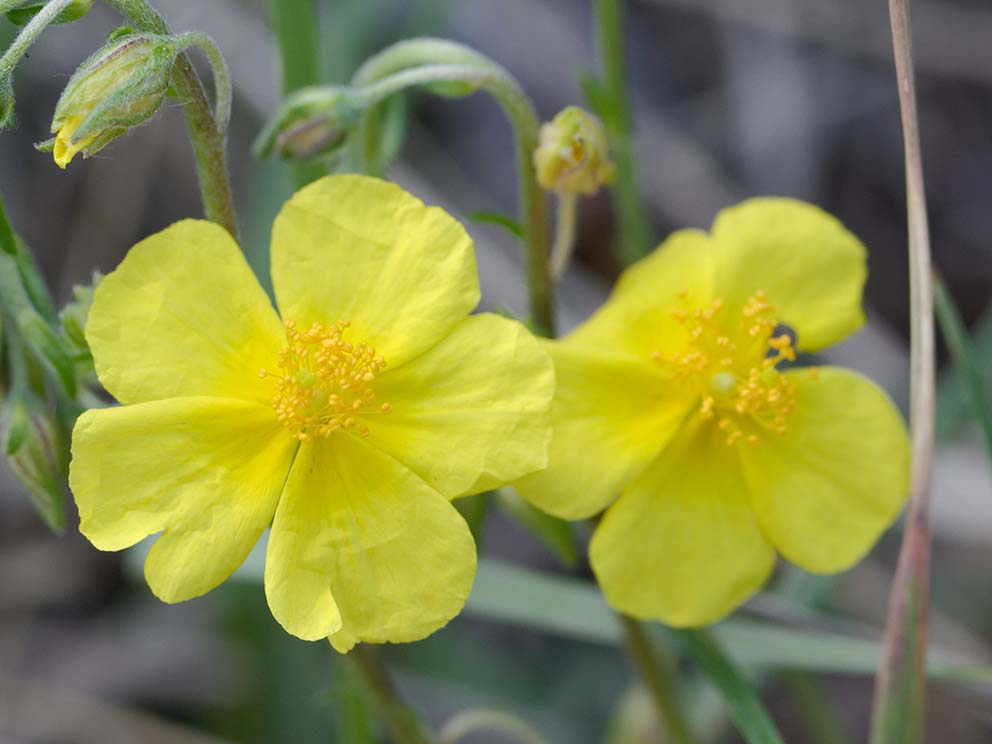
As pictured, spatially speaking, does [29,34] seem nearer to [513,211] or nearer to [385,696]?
[385,696]

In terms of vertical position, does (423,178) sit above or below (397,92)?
below

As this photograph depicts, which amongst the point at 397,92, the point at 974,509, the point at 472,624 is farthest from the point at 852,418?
the point at 472,624

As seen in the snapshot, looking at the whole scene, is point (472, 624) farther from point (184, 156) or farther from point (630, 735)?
point (184, 156)

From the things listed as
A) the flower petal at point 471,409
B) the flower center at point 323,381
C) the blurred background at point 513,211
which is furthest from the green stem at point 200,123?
the blurred background at point 513,211

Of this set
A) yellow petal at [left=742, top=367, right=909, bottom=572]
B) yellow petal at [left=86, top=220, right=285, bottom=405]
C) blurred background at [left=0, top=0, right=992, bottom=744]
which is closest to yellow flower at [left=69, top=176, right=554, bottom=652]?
yellow petal at [left=86, top=220, right=285, bottom=405]

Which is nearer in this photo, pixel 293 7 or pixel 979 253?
pixel 293 7

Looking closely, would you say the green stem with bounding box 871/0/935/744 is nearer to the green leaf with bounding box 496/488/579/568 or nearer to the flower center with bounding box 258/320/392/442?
the green leaf with bounding box 496/488/579/568

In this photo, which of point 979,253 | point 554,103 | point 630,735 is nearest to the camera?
point 630,735

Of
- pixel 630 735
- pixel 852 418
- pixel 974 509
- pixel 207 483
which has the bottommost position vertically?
pixel 630 735
